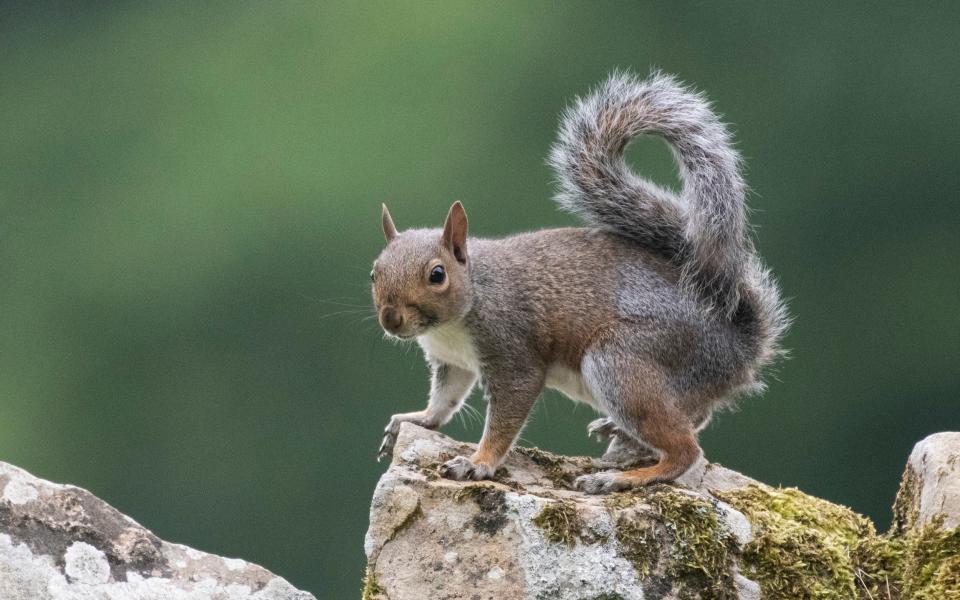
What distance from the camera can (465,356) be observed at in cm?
299

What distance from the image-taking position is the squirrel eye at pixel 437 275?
9.25ft

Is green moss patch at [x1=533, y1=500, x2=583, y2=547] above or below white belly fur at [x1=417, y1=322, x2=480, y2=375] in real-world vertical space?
below

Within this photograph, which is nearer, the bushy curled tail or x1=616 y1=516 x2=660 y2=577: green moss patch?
x1=616 y1=516 x2=660 y2=577: green moss patch

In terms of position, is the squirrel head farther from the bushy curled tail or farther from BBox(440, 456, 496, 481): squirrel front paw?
the bushy curled tail

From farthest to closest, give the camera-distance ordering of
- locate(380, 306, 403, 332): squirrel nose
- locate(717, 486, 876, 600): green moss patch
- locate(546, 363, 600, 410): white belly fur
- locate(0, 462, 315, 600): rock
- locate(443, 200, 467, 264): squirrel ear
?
1. locate(546, 363, 600, 410): white belly fur
2. locate(443, 200, 467, 264): squirrel ear
3. locate(380, 306, 403, 332): squirrel nose
4. locate(717, 486, 876, 600): green moss patch
5. locate(0, 462, 315, 600): rock

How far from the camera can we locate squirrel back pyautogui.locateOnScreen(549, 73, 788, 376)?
3.03 m

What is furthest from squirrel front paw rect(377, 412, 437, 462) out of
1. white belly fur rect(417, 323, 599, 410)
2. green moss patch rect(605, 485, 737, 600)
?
green moss patch rect(605, 485, 737, 600)

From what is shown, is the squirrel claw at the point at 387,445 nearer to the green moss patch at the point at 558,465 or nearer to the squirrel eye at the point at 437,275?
the green moss patch at the point at 558,465

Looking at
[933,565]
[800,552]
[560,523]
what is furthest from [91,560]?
[933,565]

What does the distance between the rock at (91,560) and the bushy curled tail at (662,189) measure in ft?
4.04

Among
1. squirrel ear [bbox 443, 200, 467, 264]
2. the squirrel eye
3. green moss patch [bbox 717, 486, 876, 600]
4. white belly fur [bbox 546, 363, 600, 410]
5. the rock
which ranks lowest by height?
the rock

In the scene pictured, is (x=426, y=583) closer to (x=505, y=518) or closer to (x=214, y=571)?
(x=505, y=518)

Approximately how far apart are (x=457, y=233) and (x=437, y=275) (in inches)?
5.3

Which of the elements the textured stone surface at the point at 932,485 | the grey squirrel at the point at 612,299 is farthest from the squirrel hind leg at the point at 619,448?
the textured stone surface at the point at 932,485
